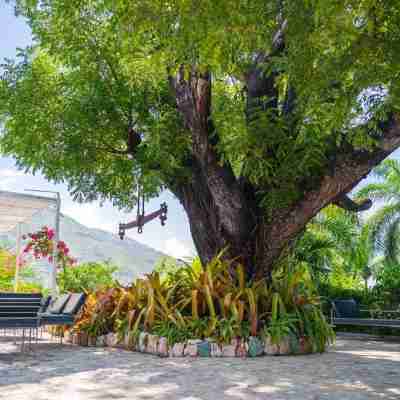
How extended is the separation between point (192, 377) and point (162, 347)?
2335mm

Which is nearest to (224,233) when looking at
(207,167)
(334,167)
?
(207,167)

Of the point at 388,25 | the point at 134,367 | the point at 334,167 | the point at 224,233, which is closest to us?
the point at 388,25

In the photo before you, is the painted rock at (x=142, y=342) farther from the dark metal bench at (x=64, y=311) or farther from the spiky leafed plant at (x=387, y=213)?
the spiky leafed plant at (x=387, y=213)

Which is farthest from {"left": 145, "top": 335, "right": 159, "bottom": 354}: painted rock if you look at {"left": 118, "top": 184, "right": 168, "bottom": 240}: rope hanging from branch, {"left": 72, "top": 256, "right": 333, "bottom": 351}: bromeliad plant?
{"left": 118, "top": 184, "right": 168, "bottom": 240}: rope hanging from branch

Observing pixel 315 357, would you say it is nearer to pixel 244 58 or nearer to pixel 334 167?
pixel 334 167

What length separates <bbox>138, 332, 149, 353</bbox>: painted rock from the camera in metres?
8.54

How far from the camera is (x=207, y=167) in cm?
897

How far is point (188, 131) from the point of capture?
9.38m

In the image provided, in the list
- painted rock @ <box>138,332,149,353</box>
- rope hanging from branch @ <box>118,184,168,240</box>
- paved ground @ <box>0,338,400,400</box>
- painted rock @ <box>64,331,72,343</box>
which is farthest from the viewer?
rope hanging from branch @ <box>118,184,168,240</box>

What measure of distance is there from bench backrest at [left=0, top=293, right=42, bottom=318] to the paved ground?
0.59 meters

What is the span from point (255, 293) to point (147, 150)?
2.93 m

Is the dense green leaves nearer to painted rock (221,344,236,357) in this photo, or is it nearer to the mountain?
painted rock (221,344,236,357)

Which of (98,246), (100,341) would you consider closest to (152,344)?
(100,341)

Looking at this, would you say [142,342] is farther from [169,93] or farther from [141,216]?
[169,93]
